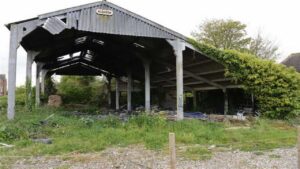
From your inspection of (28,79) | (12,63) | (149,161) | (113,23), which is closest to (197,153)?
(149,161)

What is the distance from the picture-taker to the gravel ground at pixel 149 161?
5.32 m

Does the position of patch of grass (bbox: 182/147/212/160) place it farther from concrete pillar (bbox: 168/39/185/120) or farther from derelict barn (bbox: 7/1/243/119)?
concrete pillar (bbox: 168/39/185/120)

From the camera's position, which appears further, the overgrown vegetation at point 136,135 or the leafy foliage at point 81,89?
the leafy foliage at point 81,89

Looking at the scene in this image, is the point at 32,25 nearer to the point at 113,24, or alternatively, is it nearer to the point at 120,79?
the point at 113,24

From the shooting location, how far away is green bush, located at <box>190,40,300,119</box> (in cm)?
1088

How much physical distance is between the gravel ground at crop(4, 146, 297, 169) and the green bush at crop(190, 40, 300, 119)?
492cm

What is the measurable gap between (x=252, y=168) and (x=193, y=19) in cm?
3067

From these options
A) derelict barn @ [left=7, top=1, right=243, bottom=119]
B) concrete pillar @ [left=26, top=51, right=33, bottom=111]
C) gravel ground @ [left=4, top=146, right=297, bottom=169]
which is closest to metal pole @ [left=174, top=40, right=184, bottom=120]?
derelict barn @ [left=7, top=1, right=243, bottom=119]

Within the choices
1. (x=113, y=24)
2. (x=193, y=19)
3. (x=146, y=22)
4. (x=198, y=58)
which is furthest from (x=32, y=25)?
(x=193, y=19)

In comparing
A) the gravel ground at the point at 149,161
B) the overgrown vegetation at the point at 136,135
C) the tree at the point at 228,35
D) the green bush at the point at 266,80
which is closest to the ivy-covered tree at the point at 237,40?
the tree at the point at 228,35

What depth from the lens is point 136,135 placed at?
7.90 m

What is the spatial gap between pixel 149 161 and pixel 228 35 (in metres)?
24.0

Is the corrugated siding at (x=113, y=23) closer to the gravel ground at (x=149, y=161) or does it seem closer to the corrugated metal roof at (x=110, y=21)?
the corrugated metal roof at (x=110, y=21)

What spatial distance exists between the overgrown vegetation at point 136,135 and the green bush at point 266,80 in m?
1.00
